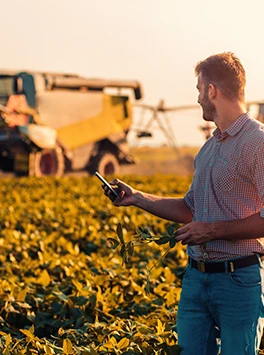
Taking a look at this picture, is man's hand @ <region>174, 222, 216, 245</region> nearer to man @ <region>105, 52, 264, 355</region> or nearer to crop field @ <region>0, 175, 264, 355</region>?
man @ <region>105, 52, 264, 355</region>

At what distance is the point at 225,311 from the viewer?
3.99 metres

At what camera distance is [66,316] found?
616cm

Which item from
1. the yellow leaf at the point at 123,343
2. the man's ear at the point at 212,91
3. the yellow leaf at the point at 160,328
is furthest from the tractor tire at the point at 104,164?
the man's ear at the point at 212,91

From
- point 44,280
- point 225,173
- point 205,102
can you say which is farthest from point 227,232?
point 44,280

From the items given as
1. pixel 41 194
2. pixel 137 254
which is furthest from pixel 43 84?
pixel 137 254

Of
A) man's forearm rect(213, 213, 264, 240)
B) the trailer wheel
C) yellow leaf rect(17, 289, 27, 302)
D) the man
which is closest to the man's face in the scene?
the man

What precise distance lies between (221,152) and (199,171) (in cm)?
20

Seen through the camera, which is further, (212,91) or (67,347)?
(67,347)

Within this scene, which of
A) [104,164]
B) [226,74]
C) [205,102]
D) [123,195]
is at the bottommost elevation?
[104,164]

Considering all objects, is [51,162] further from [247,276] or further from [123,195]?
[247,276]

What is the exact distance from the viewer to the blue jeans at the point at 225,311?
3.96m

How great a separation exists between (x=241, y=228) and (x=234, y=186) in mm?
228

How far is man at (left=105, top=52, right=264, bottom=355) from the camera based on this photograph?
393 centimetres

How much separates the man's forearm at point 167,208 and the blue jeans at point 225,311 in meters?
0.42
